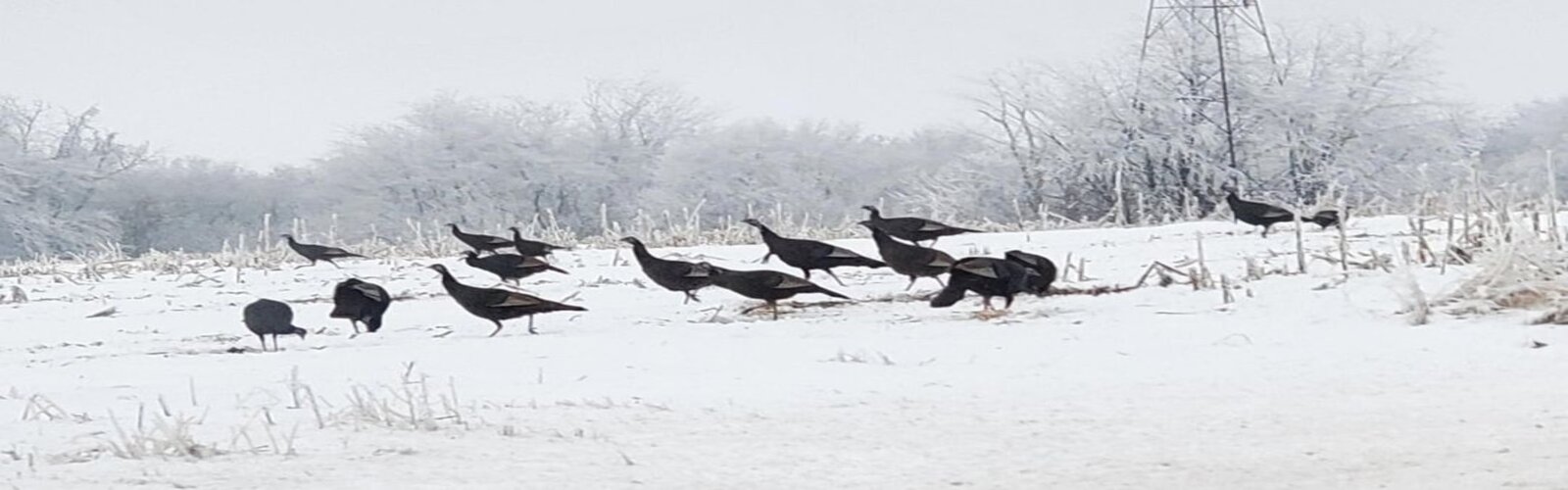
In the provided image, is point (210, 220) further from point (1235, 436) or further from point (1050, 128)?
point (1235, 436)

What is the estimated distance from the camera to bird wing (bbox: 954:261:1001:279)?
8.24m

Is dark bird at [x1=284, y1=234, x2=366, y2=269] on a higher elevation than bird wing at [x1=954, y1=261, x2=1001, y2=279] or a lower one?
higher

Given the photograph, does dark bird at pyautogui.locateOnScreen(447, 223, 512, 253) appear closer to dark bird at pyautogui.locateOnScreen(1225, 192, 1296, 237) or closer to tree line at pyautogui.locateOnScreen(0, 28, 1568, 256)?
dark bird at pyautogui.locateOnScreen(1225, 192, 1296, 237)

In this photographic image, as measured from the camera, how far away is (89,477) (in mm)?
4215

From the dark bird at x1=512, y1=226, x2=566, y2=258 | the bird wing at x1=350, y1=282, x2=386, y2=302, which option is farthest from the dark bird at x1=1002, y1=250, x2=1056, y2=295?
the dark bird at x1=512, y1=226, x2=566, y2=258

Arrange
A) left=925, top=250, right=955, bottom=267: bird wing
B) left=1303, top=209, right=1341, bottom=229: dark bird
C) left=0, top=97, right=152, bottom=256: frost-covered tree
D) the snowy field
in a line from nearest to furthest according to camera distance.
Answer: the snowy field → left=925, top=250, right=955, bottom=267: bird wing → left=1303, top=209, right=1341, bottom=229: dark bird → left=0, top=97, right=152, bottom=256: frost-covered tree

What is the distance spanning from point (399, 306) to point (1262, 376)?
6.07 metres

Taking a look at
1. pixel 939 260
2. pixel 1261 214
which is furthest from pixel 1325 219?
pixel 939 260

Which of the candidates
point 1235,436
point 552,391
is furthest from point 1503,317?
point 552,391

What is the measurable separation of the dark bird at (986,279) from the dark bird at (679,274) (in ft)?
5.23

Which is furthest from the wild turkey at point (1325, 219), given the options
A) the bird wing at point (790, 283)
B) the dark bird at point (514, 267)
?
the dark bird at point (514, 267)

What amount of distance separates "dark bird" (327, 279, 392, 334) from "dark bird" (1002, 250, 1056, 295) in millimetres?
3459

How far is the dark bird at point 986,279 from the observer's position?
829 cm

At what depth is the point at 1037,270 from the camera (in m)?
8.83
